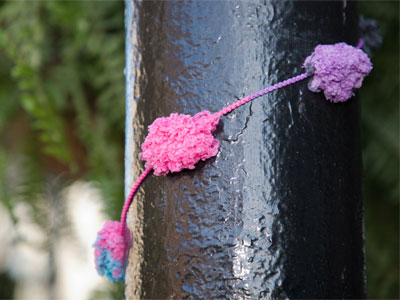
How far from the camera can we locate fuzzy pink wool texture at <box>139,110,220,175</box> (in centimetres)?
61

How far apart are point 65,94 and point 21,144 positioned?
312mm

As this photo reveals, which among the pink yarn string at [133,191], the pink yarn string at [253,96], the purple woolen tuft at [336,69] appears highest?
the purple woolen tuft at [336,69]

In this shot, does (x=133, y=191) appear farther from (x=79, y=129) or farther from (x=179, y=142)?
(x=79, y=129)

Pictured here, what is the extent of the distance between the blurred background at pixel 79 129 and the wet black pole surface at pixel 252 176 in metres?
0.88

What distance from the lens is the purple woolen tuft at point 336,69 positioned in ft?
2.07

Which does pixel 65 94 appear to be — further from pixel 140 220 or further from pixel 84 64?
pixel 140 220

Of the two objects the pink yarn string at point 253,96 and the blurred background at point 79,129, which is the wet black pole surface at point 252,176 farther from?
the blurred background at point 79,129

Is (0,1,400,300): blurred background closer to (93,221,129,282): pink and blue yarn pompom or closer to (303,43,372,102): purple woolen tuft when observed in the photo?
(93,221,129,282): pink and blue yarn pompom

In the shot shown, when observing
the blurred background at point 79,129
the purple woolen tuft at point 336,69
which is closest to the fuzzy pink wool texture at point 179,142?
the purple woolen tuft at point 336,69

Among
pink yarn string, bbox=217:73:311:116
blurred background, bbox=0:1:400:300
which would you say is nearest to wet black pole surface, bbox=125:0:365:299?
pink yarn string, bbox=217:73:311:116

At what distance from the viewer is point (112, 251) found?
74 cm

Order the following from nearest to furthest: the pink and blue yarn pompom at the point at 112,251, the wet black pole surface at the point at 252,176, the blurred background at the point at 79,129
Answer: the wet black pole surface at the point at 252,176
the pink and blue yarn pompom at the point at 112,251
the blurred background at the point at 79,129

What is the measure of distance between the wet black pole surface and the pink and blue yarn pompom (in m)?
0.06

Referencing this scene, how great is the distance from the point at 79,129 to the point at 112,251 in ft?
4.08
